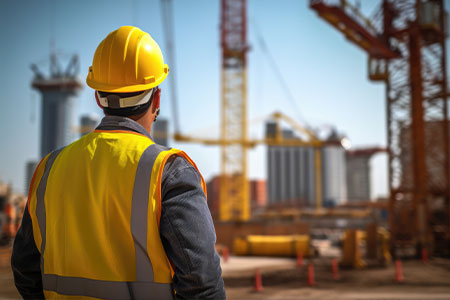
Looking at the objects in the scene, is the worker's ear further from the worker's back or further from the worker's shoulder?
the worker's shoulder

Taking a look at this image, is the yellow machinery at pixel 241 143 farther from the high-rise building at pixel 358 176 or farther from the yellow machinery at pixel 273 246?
the high-rise building at pixel 358 176

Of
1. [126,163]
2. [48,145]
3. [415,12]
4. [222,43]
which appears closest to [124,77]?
[126,163]

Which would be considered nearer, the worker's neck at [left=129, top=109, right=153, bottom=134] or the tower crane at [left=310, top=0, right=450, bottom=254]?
the worker's neck at [left=129, top=109, right=153, bottom=134]

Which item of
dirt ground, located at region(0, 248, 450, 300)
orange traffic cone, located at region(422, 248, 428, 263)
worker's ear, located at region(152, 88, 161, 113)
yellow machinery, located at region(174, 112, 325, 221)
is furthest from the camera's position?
yellow machinery, located at region(174, 112, 325, 221)

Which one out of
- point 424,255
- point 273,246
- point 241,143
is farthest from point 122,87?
point 241,143

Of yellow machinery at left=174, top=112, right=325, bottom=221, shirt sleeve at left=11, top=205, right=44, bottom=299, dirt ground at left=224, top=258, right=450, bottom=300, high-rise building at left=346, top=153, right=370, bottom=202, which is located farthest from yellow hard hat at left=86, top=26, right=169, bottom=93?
high-rise building at left=346, top=153, right=370, bottom=202

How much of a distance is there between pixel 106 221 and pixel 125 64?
0.52m

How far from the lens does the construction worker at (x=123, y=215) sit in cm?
114

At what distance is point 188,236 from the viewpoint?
1127mm

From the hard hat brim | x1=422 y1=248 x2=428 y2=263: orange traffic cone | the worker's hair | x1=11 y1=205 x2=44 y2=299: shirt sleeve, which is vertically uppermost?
the hard hat brim

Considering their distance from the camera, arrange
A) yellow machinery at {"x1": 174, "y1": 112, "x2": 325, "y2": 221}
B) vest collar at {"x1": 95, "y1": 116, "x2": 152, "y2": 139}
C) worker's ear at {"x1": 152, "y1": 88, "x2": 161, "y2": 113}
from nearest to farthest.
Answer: vest collar at {"x1": 95, "y1": 116, "x2": 152, "y2": 139}
worker's ear at {"x1": 152, "y1": 88, "x2": 161, "y2": 113}
yellow machinery at {"x1": 174, "y1": 112, "x2": 325, "y2": 221}

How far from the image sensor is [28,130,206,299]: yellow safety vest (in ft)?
3.76

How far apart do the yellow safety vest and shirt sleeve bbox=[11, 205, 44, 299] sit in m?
0.09

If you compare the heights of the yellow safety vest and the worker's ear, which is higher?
the worker's ear
